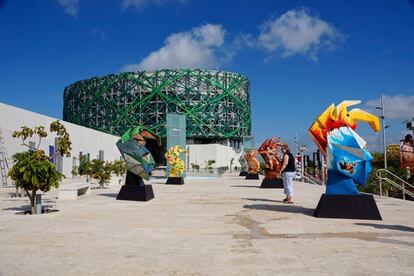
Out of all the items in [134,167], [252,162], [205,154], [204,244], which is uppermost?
[205,154]

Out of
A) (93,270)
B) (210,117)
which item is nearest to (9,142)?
(93,270)

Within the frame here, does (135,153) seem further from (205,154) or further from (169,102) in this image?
(169,102)

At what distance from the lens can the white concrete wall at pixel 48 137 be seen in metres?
27.8

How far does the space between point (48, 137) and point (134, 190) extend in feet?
73.5

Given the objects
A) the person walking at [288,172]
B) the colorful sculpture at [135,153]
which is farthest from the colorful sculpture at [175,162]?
the person walking at [288,172]

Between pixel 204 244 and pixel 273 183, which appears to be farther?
pixel 273 183

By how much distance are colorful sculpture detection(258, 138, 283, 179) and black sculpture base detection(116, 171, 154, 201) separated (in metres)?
9.15

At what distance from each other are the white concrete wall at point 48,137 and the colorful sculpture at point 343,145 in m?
23.3

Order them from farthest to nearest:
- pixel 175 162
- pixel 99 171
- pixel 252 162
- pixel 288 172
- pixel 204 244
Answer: pixel 252 162 → pixel 175 162 → pixel 99 171 → pixel 288 172 → pixel 204 244

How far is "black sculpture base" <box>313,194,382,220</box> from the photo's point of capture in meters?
9.48

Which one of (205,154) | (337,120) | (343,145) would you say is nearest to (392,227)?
(343,145)

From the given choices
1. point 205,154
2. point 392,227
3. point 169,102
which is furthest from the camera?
point 169,102

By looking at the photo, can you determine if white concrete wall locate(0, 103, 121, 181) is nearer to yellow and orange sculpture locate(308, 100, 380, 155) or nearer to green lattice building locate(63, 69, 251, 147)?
yellow and orange sculpture locate(308, 100, 380, 155)

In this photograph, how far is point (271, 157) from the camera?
22531 millimetres
